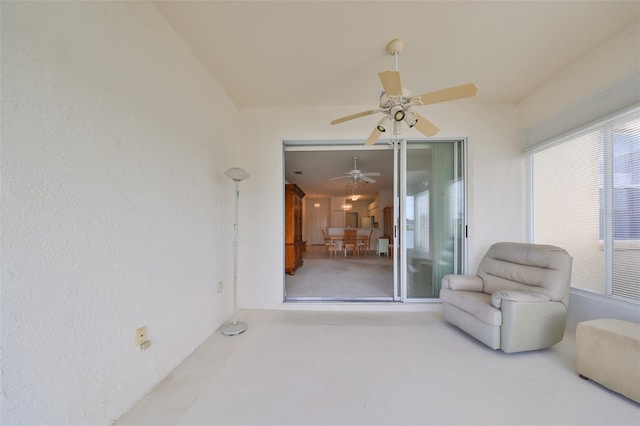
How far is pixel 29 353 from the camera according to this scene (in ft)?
3.08

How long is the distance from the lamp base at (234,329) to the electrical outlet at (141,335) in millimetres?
912

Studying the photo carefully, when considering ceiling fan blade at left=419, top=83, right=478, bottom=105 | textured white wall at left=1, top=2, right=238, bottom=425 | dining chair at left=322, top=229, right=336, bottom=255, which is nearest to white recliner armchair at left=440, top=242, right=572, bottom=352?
ceiling fan blade at left=419, top=83, right=478, bottom=105

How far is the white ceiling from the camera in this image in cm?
166

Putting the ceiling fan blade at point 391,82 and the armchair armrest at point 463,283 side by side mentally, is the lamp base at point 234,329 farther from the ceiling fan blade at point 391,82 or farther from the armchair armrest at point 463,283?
the ceiling fan blade at point 391,82

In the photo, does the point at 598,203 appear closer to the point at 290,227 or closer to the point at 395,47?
the point at 395,47

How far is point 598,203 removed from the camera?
2160 millimetres

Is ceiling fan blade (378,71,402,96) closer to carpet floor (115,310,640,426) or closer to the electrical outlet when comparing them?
carpet floor (115,310,640,426)

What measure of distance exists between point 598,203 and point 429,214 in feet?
5.02

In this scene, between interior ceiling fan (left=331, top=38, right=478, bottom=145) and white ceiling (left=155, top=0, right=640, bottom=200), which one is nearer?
interior ceiling fan (left=331, top=38, right=478, bottom=145)

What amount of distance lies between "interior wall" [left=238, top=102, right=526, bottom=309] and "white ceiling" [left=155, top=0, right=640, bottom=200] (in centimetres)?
42

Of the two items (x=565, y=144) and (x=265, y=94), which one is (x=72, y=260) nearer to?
(x=265, y=94)

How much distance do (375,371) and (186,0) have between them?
3.10 metres

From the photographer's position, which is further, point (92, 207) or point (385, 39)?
point (385, 39)

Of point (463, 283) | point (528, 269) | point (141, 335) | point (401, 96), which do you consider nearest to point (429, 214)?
point (463, 283)
